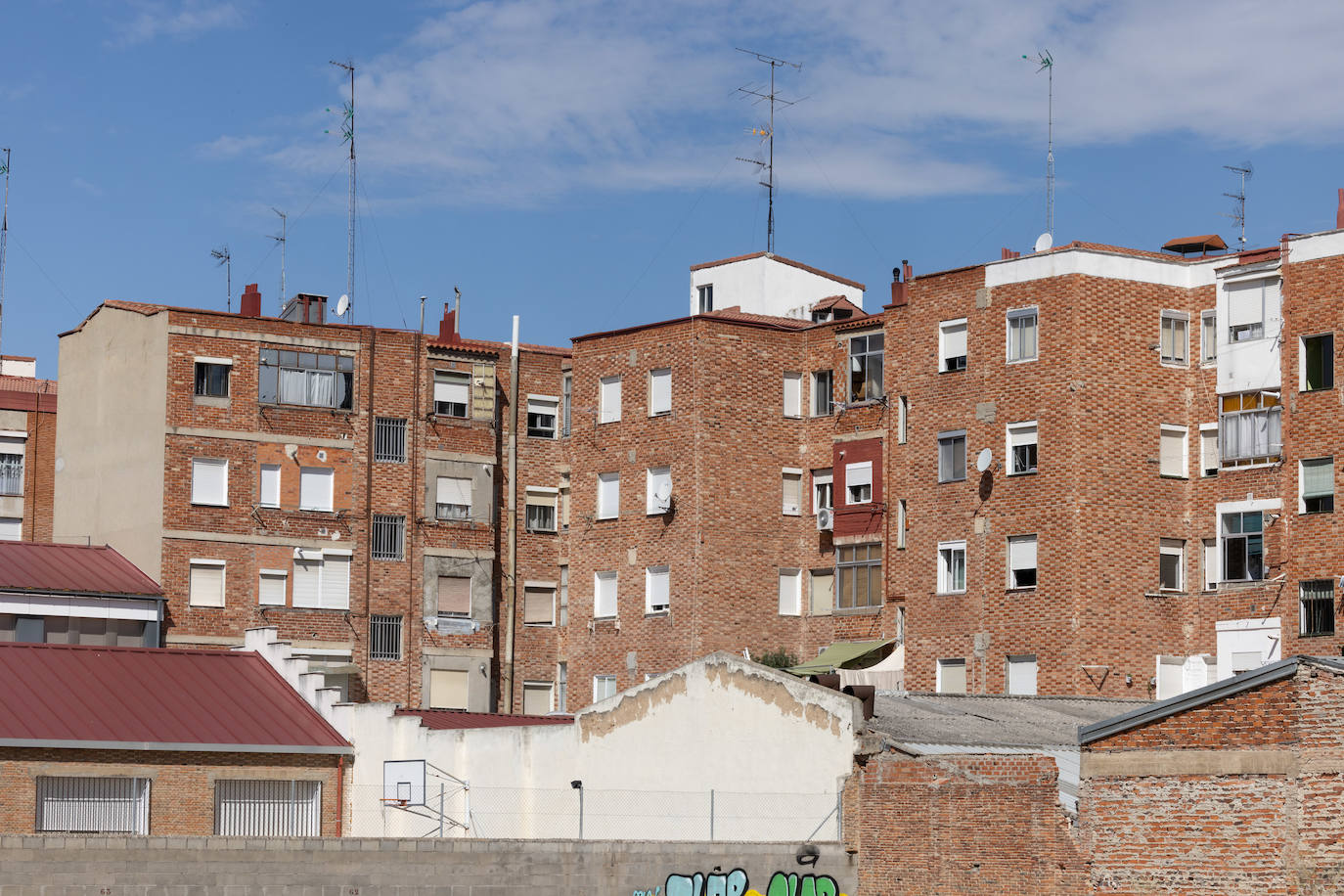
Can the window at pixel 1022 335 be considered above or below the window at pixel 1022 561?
above

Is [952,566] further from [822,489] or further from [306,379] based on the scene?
[306,379]

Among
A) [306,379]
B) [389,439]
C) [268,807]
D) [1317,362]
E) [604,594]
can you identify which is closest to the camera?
[268,807]

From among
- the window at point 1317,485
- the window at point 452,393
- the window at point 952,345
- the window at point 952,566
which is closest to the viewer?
the window at point 1317,485

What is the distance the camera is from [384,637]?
229 feet

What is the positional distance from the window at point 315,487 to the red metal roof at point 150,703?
46.8ft

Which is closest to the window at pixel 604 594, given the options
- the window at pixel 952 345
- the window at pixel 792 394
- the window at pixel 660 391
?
the window at pixel 660 391

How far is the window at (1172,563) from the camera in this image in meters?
60.8

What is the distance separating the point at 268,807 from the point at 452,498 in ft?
71.9

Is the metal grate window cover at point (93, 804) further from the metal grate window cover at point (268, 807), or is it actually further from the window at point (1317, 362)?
the window at point (1317, 362)

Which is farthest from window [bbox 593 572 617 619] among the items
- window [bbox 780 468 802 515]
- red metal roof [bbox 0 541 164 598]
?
red metal roof [bbox 0 541 164 598]

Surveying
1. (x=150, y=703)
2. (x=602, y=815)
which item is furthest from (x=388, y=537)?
(x=602, y=815)

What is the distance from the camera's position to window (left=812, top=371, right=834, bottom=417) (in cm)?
6894

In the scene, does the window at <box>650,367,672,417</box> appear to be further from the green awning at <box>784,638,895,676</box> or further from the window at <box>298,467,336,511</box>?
the window at <box>298,467,336,511</box>

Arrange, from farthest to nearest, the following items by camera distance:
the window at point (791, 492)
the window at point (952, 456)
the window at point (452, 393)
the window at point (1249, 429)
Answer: the window at point (452, 393)
the window at point (791, 492)
the window at point (952, 456)
the window at point (1249, 429)
